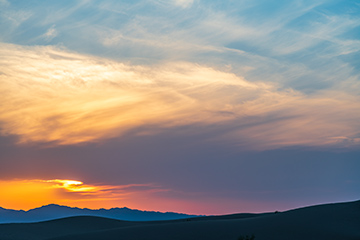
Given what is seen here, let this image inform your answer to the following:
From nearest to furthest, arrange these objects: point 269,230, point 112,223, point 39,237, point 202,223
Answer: point 269,230 < point 202,223 < point 39,237 < point 112,223

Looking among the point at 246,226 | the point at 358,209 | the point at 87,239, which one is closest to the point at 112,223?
the point at 87,239

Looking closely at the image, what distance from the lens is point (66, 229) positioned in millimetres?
68375

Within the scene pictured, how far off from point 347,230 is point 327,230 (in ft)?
8.02

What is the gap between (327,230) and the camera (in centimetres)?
4475

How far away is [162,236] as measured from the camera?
45281 millimetres

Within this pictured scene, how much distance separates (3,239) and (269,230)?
32.7 meters

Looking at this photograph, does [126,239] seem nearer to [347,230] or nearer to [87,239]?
[87,239]

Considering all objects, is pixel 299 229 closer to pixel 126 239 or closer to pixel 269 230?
pixel 269 230

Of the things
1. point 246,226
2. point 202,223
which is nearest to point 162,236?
point 202,223

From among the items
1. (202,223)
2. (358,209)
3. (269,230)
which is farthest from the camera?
(358,209)

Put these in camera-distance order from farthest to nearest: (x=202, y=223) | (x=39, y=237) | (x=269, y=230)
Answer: (x=39, y=237) < (x=202, y=223) < (x=269, y=230)

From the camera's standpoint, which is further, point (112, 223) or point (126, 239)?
point (112, 223)

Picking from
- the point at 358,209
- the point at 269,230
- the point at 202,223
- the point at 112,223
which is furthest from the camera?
the point at 112,223

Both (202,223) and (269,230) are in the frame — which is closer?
(269,230)
